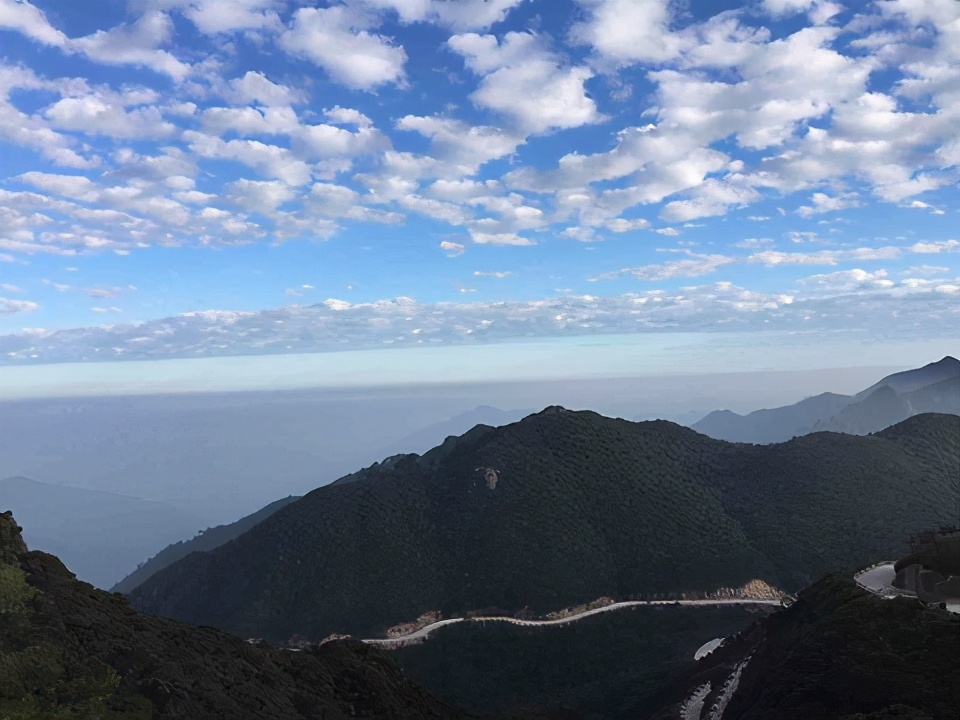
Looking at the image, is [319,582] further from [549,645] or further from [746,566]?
[746,566]

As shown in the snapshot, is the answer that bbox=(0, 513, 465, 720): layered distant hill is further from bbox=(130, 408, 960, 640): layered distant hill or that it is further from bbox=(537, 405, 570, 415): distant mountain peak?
bbox=(537, 405, 570, 415): distant mountain peak

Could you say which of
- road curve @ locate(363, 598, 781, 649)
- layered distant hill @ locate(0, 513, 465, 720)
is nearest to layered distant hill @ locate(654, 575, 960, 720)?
layered distant hill @ locate(0, 513, 465, 720)

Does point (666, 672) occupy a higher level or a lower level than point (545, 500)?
lower

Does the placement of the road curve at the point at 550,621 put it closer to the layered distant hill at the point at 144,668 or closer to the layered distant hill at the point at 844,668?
the layered distant hill at the point at 844,668

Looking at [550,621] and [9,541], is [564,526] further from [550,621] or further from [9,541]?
[9,541]

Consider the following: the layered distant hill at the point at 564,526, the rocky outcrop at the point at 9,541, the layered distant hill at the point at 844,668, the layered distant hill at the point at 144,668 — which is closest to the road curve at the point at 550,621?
the layered distant hill at the point at 564,526

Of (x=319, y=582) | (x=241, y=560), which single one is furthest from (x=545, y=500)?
(x=241, y=560)
